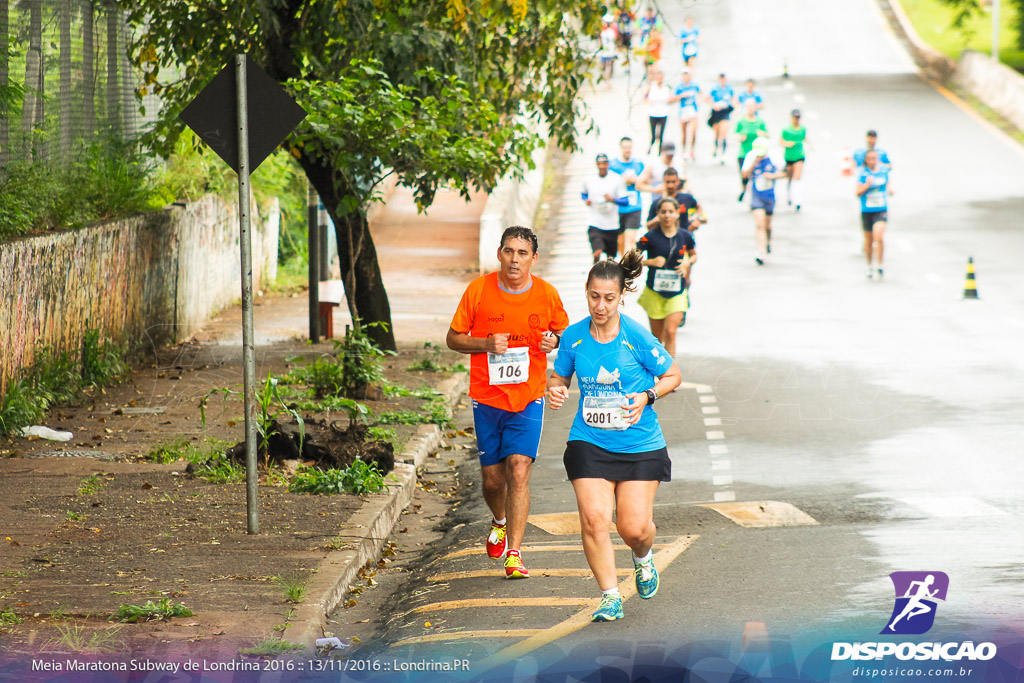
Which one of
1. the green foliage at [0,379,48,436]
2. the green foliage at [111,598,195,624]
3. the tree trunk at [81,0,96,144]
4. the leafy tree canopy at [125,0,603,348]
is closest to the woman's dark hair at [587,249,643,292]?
the green foliage at [111,598,195,624]

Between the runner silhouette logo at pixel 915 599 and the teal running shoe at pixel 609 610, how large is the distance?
3.99ft

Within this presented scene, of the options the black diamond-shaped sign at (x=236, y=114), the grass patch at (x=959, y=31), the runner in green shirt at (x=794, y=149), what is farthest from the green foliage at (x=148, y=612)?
the grass patch at (x=959, y=31)

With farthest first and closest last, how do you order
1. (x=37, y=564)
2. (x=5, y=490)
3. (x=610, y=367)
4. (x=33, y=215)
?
(x=33, y=215)
(x=5, y=490)
(x=37, y=564)
(x=610, y=367)

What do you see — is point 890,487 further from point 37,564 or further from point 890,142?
point 890,142

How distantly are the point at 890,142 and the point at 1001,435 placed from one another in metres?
25.4

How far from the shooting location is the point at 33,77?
1321 cm

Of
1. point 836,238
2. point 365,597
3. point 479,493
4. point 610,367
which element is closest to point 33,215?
point 479,493

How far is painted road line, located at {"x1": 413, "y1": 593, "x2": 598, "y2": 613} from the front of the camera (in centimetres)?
708

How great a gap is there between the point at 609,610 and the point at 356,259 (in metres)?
8.97

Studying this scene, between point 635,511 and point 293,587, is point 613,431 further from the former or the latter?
point 293,587

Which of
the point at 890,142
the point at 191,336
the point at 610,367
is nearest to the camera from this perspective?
the point at 610,367

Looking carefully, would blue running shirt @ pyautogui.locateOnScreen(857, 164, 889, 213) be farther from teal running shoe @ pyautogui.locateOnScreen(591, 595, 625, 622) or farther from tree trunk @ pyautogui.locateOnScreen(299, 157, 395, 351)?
teal running shoe @ pyautogui.locateOnScreen(591, 595, 625, 622)

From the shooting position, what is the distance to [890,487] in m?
9.81

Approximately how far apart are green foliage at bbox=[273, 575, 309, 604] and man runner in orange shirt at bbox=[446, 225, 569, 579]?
1139 millimetres
